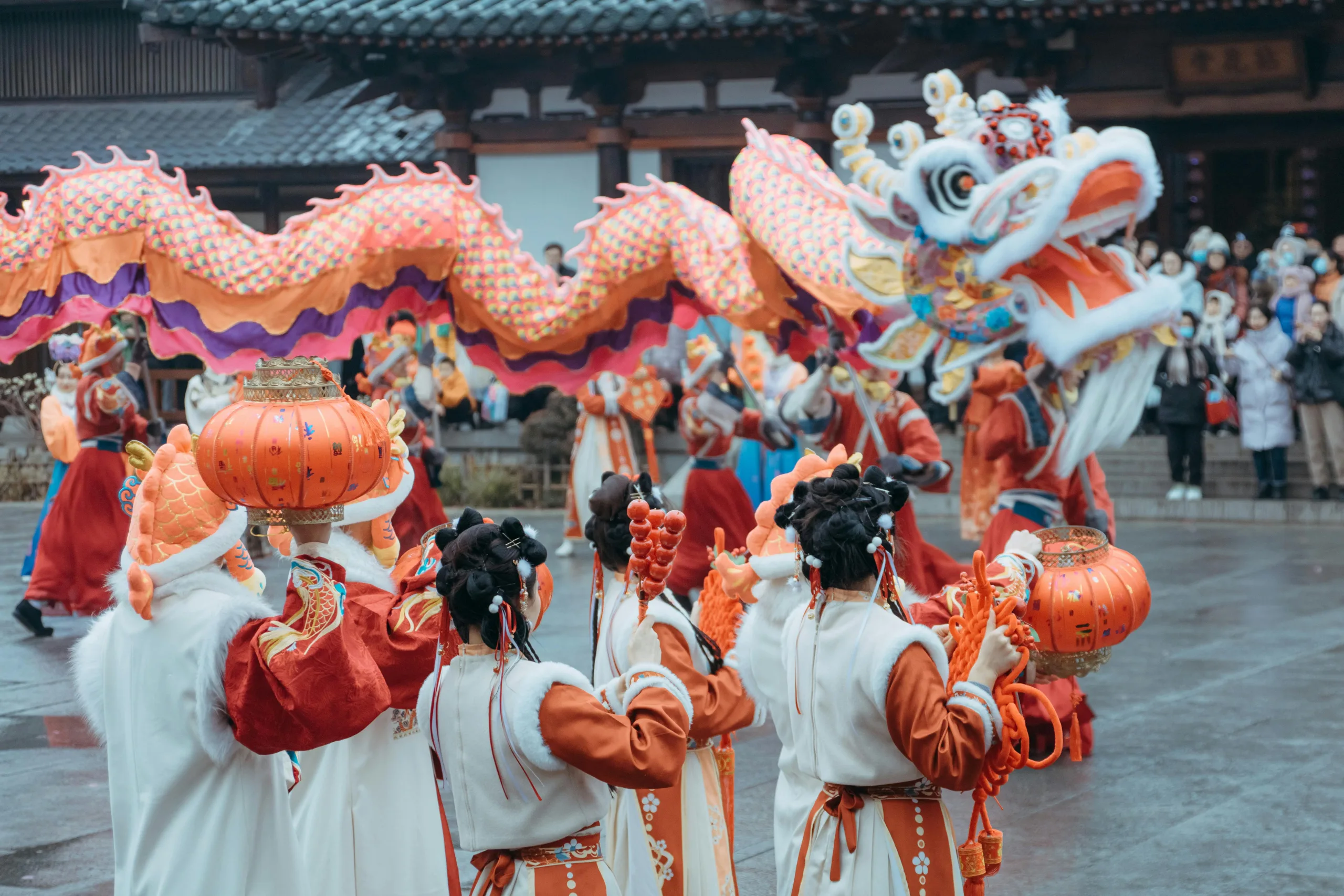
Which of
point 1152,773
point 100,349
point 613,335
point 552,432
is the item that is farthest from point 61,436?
point 1152,773

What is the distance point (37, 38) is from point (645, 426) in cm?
1156

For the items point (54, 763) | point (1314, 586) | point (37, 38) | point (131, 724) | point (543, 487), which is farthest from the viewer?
point (37, 38)

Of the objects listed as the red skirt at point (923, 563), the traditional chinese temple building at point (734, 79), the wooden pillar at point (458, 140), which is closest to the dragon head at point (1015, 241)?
the red skirt at point (923, 563)

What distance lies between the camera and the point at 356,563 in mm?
4465

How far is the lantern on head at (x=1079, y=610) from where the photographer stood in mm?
4137

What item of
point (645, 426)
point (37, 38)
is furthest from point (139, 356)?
point (37, 38)

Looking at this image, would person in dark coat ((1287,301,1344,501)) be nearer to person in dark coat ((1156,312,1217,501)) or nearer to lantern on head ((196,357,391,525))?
person in dark coat ((1156,312,1217,501))

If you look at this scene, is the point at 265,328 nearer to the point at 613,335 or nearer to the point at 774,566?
the point at 613,335

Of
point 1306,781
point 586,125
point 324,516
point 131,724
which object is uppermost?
point 586,125

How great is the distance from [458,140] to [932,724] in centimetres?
1326

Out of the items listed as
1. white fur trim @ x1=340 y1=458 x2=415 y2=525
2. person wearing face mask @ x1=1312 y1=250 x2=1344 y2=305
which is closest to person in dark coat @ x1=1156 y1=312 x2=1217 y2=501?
person wearing face mask @ x1=1312 y1=250 x2=1344 y2=305

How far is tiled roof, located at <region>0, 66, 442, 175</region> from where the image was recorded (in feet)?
56.6

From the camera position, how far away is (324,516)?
342 centimetres

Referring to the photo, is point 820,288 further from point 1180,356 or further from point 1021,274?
point 1180,356
